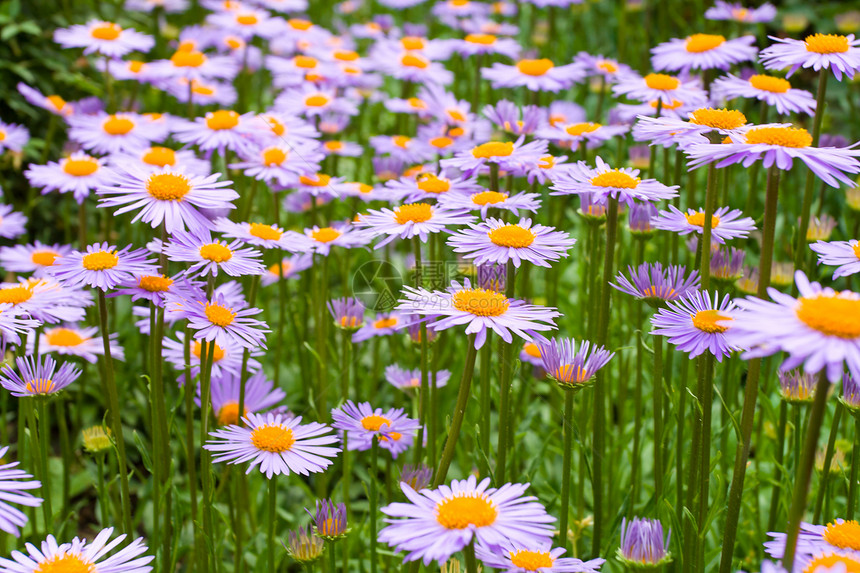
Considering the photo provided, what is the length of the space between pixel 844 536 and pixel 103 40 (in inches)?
102

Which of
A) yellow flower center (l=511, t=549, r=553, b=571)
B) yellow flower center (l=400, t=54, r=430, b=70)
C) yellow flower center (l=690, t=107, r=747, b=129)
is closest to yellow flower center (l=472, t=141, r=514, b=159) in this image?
yellow flower center (l=690, t=107, r=747, b=129)

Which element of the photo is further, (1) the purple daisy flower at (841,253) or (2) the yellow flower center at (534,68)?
(2) the yellow flower center at (534,68)

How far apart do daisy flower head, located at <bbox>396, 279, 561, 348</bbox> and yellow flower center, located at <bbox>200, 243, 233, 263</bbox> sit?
38 centimetres

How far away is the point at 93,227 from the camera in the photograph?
117 inches

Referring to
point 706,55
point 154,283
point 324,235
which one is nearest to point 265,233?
point 324,235

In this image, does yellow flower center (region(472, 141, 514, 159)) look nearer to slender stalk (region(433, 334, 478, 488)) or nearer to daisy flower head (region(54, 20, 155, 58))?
slender stalk (region(433, 334, 478, 488))

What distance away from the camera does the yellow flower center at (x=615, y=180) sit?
1.44m

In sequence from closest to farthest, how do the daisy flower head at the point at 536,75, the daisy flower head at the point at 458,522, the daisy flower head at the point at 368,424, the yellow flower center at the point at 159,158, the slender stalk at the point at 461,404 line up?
the daisy flower head at the point at 458,522 → the slender stalk at the point at 461,404 → the daisy flower head at the point at 368,424 → the yellow flower center at the point at 159,158 → the daisy flower head at the point at 536,75

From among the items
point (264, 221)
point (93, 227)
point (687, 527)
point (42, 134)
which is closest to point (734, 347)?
point (687, 527)

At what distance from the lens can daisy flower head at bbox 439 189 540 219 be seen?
154cm

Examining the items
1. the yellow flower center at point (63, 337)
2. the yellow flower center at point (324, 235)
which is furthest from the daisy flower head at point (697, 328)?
the yellow flower center at point (63, 337)

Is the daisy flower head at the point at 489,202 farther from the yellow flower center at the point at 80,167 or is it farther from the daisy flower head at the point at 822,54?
the yellow flower center at the point at 80,167

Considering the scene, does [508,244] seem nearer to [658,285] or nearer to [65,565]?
[658,285]

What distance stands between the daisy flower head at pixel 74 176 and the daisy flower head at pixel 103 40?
622 mm
